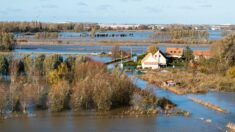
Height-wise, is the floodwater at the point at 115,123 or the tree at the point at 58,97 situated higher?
the tree at the point at 58,97

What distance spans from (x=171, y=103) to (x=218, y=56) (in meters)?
9.95

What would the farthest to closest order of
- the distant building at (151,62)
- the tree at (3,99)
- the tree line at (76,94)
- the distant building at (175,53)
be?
the distant building at (175,53), the distant building at (151,62), the tree line at (76,94), the tree at (3,99)

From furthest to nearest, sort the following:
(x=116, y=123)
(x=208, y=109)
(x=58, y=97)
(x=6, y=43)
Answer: (x=6, y=43) < (x=208, y=109) < (x=58, y=97) < (x=116, y=123)

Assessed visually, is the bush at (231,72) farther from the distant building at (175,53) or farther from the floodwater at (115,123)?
the distant building at (175,53)

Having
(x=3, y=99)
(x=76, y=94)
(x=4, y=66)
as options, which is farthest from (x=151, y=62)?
(x=3, y=99)

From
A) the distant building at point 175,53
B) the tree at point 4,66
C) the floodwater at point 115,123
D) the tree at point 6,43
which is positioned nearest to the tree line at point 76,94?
the floodwater at point 115,123

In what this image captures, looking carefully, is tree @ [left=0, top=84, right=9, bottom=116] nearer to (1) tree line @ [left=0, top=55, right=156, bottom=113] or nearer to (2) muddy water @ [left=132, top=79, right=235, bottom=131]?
(1) tree line @ [left=0, top=55, right=156, bottom=113]

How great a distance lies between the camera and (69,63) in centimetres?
2145

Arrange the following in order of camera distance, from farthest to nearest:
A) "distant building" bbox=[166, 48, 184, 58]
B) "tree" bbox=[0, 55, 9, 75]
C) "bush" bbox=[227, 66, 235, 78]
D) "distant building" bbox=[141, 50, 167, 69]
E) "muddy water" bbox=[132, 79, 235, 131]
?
1. "distant building" bbox=[166, 48, 184, 58]
2. "distant building" bbox=[141, 50, 167, 69]
3. "bush" bbox=[227, 66, 235, 78]
4. "tree" bbox=[0, 55, 9, 75]
5. "muddy water" bbox=[132, 79, 235, 131]

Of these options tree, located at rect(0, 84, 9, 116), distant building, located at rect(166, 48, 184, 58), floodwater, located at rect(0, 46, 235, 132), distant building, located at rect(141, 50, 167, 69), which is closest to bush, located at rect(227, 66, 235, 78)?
distant building, located at rect(141, 50, 167, 69)

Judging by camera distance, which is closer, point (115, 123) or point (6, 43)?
point (115, 123)

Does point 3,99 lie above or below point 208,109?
above

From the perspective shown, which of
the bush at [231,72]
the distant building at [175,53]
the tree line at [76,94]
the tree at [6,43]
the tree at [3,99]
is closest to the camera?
the tree at [3,99]

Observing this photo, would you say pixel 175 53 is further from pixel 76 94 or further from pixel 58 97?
pixel 58 97
